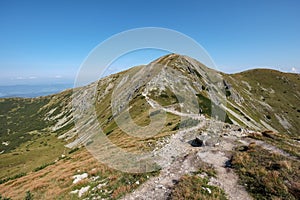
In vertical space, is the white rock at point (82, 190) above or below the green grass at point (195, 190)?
below

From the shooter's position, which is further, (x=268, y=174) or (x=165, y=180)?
(x=165, y=180)

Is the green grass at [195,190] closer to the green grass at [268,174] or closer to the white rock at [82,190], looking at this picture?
the green grass at [268,174]

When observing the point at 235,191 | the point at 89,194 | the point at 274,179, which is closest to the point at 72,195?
the point at 89,194

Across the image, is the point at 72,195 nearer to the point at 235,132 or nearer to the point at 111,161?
the point at 111,161

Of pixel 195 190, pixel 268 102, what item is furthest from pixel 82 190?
pixel 268 102

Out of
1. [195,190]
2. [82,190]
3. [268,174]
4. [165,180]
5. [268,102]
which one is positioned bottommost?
[82,190]

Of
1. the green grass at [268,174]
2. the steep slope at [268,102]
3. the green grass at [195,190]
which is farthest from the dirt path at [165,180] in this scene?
the steep slope at [268,102]

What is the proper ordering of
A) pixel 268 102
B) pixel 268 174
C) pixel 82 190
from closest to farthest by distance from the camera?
1. pixel 268 174
2. pixel 82 190
3. pixel 268 102

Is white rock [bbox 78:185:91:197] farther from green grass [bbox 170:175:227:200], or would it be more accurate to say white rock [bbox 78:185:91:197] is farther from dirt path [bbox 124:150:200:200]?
green grass [bbox 170:175:227:200]

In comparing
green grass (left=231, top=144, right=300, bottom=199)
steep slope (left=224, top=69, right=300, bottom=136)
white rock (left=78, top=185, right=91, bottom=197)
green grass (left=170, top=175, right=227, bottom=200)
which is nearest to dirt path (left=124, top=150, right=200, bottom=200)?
green grass (left=170, top=175, right=227, bottom=200)

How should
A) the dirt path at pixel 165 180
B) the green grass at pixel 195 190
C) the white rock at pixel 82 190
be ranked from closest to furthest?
the green grass at pixel 195 190 < the dirt path at pixel 165 180 < the white rock at pixel 82 190

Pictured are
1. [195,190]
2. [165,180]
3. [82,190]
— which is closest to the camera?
[195,190]

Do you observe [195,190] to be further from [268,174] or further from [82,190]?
[82,190]
